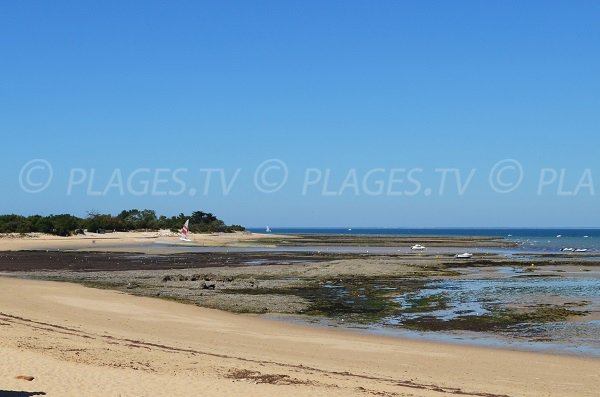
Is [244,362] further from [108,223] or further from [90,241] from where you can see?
[108,223]

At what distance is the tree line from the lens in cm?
10788

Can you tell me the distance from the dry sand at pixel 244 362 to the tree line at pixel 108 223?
89250 mm

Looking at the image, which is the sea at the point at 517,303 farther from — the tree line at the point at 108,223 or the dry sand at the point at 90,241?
the tree line at the point at 108,223

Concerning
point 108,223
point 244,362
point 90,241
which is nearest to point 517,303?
point 244,362

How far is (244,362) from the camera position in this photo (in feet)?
51.7

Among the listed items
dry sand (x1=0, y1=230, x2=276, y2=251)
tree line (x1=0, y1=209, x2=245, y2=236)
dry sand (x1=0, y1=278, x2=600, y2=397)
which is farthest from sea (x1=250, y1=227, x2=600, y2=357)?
tree line (x1=0, y1=209, x2=245, y2=236)

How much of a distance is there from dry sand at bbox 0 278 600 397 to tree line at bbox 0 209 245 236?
8925cm

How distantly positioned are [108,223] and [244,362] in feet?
390

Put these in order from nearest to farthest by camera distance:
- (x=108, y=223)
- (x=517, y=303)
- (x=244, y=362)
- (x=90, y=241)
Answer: (x=244, y=362) < (x=517, y=303) < (x=90, y=241) < (x=108, y=223)

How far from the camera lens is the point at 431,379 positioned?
1466cm

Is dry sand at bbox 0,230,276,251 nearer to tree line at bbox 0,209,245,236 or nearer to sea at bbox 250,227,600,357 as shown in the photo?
tree line at bbox 0,209,245,236

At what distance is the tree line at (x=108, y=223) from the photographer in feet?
354

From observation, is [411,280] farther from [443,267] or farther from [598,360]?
[598,360]

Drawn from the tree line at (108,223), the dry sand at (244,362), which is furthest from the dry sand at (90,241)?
the dry sand at (244,362)
